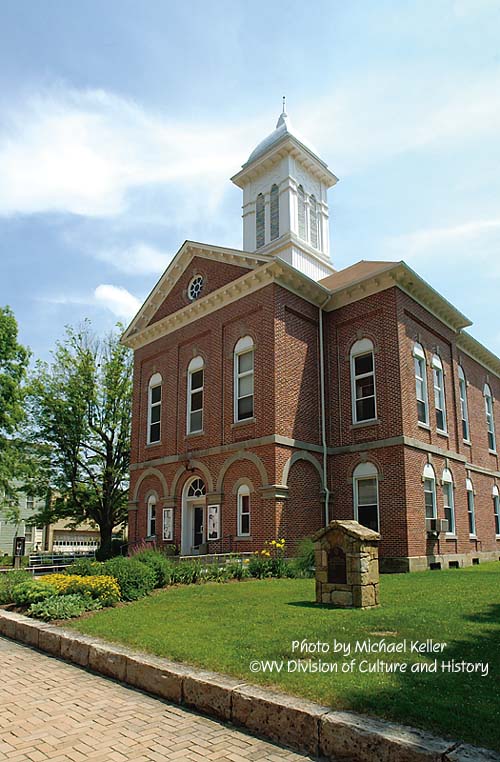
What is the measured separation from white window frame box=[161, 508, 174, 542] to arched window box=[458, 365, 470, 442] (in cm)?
1206

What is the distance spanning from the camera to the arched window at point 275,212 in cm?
2698

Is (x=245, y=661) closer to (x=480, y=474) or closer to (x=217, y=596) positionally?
(x=217, y=596)

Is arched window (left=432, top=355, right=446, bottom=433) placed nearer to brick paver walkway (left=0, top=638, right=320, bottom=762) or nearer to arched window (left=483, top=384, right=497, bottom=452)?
arched window (left=483, top=384, right=497, bottom=452)

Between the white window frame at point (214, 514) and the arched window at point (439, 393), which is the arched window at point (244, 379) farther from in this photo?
the arched window at point (439, 393)

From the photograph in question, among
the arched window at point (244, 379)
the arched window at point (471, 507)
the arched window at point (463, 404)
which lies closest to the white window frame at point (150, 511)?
the arched window at point (244, 379)

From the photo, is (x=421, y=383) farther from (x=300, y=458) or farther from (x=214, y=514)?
(x=214, y=514)

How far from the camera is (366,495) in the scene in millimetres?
18719

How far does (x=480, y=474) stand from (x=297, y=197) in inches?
575

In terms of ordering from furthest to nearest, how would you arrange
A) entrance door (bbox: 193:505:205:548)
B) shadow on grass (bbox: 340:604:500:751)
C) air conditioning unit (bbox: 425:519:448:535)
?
entrance door (bbox: 193:505:205:548) → air conditioning unit (bbox: 425:519:448:535) → shadow on grass (bbox: 340:604:500:751)

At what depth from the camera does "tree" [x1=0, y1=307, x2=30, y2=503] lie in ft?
95.5

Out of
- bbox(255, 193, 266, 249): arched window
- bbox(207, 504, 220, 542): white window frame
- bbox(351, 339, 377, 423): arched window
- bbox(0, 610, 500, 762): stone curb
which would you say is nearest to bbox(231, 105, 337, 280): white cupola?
bbox(255, 193, 266, 249): arched window

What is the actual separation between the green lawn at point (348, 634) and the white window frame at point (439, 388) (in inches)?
345

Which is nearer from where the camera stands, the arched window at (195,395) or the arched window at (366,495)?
the arched window at (366,495)

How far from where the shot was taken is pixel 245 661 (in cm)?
646
